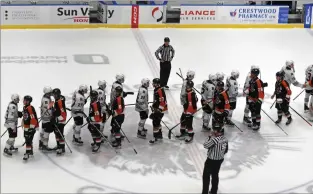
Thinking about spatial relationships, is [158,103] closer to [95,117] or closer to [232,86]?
[95,117]

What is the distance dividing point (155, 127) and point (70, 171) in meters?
1.67

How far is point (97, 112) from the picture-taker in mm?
10539

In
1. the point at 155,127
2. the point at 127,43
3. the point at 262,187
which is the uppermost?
the point at 127,43

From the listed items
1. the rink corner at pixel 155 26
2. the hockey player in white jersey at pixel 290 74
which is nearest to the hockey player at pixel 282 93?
the hockey player in white jersey at pixel 290 74

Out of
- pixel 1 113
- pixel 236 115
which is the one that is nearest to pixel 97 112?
pixel 1 113

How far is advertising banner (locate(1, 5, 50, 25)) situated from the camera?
16.5m

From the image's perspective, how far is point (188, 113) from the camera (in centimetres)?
1122

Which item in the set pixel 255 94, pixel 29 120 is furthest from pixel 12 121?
pixel 255 94

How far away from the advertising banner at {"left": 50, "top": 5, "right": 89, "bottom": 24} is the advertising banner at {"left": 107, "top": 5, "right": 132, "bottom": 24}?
0.56 m

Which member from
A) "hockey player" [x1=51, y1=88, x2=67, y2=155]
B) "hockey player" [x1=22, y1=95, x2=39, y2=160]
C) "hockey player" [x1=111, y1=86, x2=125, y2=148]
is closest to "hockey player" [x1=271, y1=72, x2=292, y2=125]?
"hockey player" [x1=111, y1=86, x2=125, y2=148]

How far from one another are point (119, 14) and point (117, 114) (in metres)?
6.86

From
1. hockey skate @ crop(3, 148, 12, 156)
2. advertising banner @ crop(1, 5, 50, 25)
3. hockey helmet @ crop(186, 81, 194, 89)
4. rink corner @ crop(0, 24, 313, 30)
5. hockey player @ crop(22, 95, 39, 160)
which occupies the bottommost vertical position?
hockey skate @ crop(3, 148, 12, 156)

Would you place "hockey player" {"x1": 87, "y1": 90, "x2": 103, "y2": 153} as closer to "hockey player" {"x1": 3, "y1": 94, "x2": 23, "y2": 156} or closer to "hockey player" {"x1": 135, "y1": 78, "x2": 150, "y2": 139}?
"hockey player" {"x1": 135, "y1": 78, "x2": 150, "y2": 139}

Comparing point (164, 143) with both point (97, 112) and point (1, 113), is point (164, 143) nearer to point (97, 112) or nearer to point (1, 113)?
point (97, 112)
